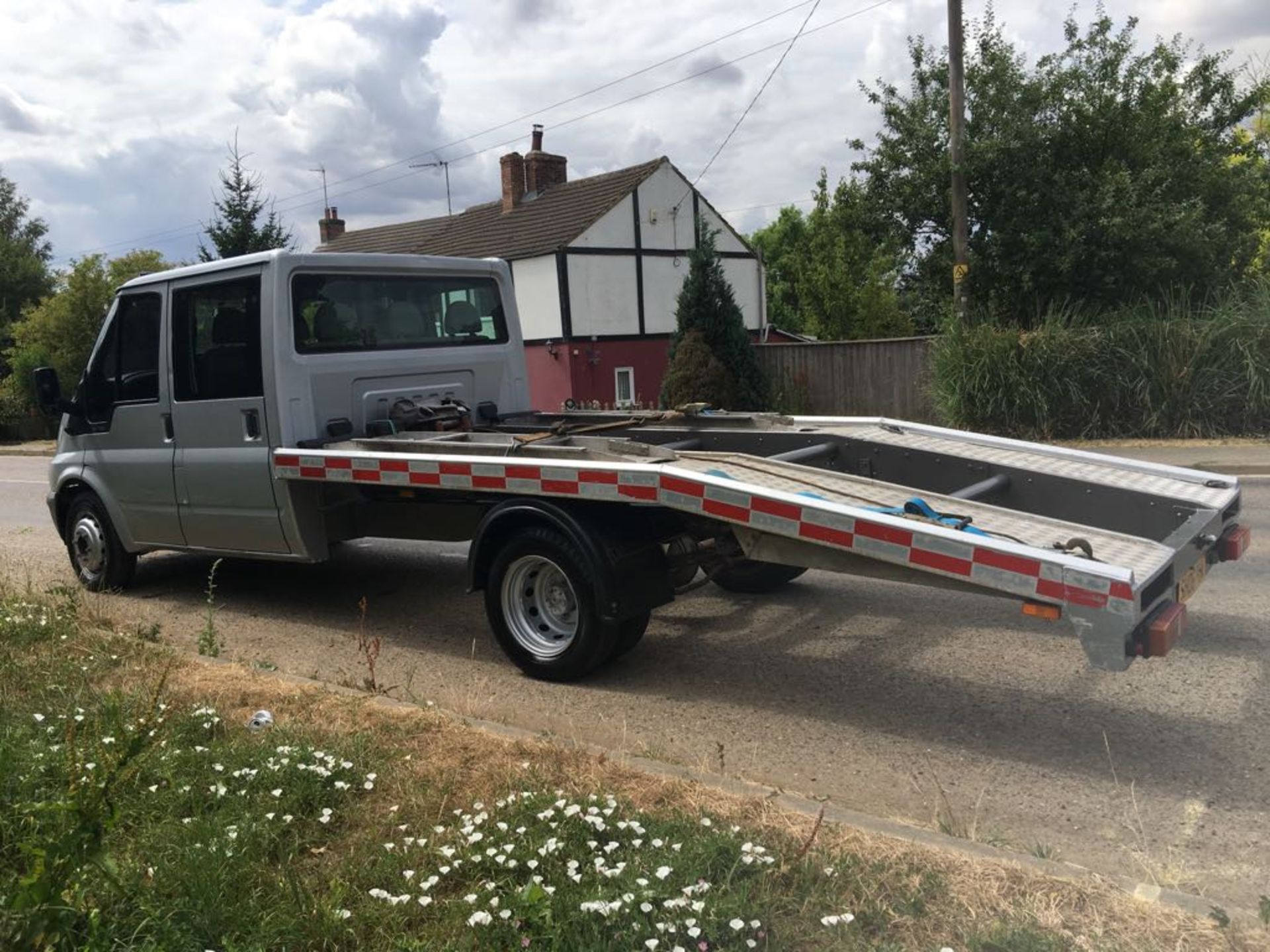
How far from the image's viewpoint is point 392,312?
7.09 metres

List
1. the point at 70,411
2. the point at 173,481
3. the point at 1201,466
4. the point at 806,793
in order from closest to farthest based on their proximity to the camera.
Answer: the point at 806,793 < the point at 173,481 < the point at 70,411 < the point at 1201,466

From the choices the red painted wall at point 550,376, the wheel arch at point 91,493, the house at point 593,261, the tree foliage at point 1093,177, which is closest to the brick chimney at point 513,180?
the house at point 593,261

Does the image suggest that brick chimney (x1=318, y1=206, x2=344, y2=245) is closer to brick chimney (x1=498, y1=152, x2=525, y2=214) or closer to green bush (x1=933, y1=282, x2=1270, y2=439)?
brick chimney (x1=498, y1=152, x2=525, y2=214)

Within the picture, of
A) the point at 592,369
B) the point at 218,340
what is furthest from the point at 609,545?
the point at 592,369

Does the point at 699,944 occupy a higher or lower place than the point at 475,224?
lower

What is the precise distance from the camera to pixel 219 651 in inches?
241

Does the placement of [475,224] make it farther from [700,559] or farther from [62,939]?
[62,939]

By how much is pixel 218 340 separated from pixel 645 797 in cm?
459

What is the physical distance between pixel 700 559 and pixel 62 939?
10.9 feet

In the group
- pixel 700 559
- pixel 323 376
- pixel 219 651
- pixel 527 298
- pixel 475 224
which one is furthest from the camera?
pixel 475 224

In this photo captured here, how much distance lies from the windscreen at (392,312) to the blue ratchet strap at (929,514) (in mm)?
3845

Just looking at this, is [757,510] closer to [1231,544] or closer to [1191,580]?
[1191,580]

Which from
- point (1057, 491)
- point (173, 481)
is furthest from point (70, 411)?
point (1057, 491)

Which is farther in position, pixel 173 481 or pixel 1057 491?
pixel 173 481
